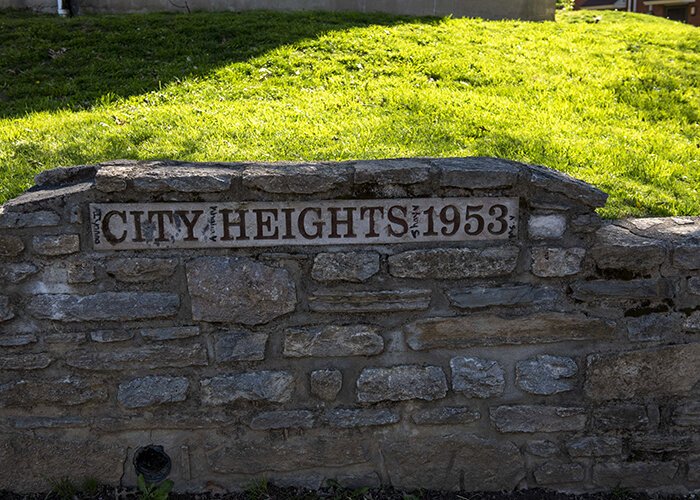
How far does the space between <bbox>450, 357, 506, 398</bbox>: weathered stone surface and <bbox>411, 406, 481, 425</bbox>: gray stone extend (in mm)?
85

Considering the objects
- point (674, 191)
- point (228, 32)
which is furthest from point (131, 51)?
point (674, 191)

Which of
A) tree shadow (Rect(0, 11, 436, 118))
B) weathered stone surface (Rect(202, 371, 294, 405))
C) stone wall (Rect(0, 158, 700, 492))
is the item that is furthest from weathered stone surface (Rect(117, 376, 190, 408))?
tree shadow (Rect(0, 11, 436, 118))

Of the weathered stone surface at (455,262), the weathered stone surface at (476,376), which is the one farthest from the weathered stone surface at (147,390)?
the weathered stone surface at (476,376)

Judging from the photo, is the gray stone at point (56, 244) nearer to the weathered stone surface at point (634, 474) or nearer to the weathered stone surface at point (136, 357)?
the weathered stone surface at point (136, 357)

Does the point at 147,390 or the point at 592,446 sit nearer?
the point at 147,390

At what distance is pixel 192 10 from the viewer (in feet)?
30.2

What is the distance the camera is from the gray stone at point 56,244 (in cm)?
295

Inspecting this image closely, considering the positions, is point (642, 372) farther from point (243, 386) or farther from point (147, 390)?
point (147, 390)

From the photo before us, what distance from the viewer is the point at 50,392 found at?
3082 millimetres

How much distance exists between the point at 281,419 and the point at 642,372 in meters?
1.72

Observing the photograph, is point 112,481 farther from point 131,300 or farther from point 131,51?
point 131,51

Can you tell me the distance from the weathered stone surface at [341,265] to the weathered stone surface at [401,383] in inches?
18.4

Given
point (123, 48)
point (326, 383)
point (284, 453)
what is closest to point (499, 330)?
point (326, 383)

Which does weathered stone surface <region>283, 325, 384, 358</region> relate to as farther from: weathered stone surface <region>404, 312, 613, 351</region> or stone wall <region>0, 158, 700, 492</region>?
weathered stone surface <region>404, 312, 613, 351</region>
